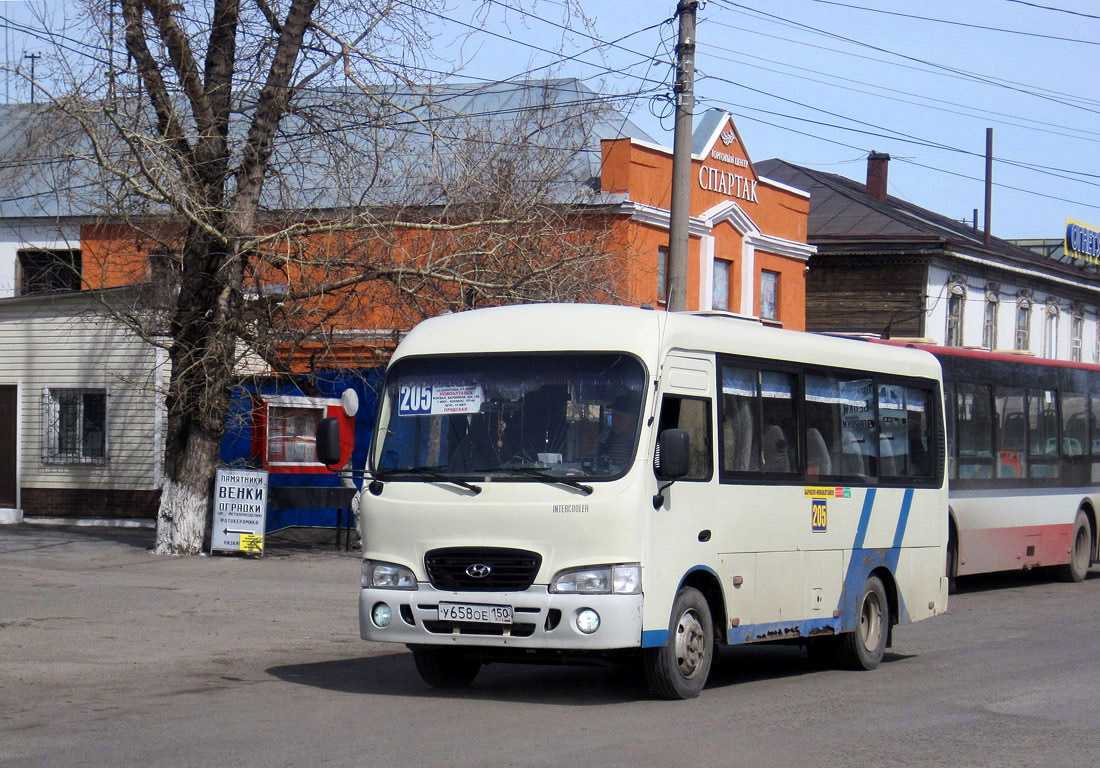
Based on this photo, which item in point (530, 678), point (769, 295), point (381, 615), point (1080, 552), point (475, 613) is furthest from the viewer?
point (769, 295)

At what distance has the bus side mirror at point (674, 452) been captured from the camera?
27.9 feet

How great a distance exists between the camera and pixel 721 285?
1225 inches

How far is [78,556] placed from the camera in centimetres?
1917

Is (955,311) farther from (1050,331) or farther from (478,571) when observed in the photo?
(478,571)

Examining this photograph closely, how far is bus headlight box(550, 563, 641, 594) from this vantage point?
27.9 ft

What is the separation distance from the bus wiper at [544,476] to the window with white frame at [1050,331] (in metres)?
40.0

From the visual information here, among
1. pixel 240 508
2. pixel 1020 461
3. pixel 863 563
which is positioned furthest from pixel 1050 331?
pixel 863 563

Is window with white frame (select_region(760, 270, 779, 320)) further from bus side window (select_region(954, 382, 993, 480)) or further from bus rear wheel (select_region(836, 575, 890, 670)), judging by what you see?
bus rear wheel (select_region(836, 575, 890, 670))

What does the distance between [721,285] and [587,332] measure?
73.5ft

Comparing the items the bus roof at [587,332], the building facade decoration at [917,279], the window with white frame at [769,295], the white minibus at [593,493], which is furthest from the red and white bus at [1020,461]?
the building facade decoration at [917,279]

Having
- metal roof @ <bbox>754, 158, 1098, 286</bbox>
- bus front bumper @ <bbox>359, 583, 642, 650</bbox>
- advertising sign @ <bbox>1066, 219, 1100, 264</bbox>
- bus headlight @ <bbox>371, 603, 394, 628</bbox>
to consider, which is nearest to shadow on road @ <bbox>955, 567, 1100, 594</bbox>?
bus front bumper @ <bbox>359, 583, 642, 650</bbox>

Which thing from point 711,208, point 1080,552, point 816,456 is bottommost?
point 1080,552

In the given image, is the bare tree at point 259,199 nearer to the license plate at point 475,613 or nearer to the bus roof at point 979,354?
the bus roof at point 979,354

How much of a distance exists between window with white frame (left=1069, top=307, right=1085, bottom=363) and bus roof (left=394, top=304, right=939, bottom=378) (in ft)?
135
